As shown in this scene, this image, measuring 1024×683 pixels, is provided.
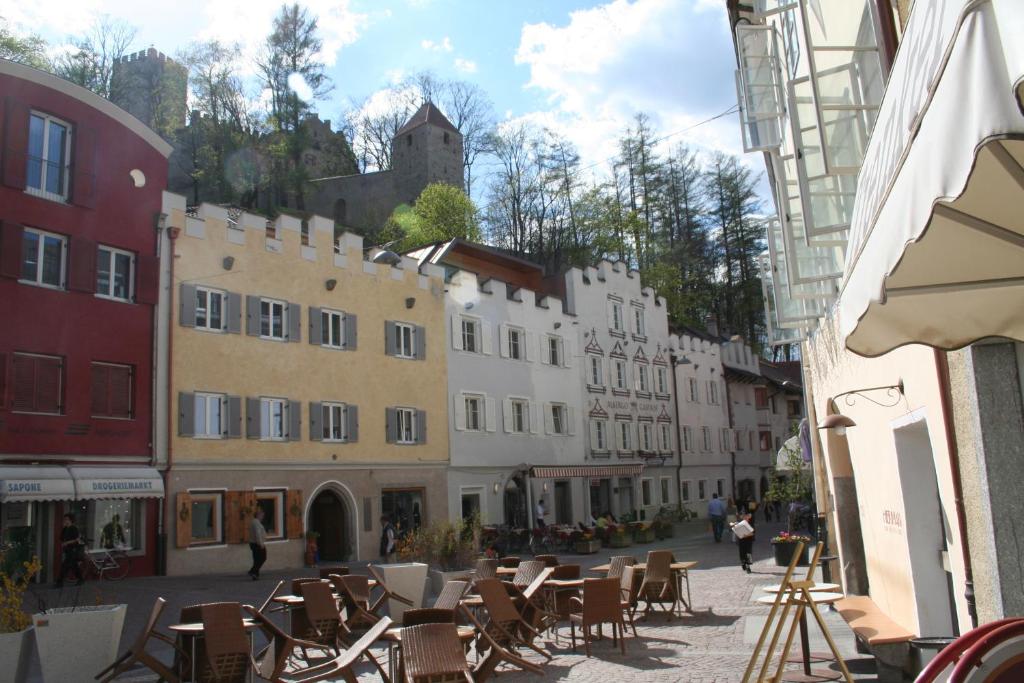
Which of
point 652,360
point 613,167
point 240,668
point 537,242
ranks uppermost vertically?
point 613,167

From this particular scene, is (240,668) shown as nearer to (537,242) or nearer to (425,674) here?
(425,674)

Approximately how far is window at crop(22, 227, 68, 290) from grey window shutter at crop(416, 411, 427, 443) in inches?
445

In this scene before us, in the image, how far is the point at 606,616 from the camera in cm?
1009

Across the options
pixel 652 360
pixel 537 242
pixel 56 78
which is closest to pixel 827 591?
pixel 56 78

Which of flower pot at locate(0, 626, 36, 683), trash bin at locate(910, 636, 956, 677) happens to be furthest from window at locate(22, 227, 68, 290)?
trash bin at locate(910, 636, 956, 677)

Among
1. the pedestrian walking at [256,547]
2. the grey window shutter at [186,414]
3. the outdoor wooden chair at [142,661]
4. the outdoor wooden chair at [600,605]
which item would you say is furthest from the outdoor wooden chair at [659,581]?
the grey window shutter at [186,414]

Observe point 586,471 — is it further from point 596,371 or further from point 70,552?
point 70,552

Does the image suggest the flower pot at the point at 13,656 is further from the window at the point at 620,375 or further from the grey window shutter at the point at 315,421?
the window at the point at 620,375

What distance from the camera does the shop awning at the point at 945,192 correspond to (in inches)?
91.0

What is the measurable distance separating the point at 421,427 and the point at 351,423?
295cm

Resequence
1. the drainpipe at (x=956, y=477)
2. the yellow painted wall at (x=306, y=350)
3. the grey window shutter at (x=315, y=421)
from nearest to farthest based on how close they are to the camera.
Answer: the drainpipe at (x=956, y=477) < the yellow painted wall at (x=306, y=350) < the grey window shutter at (x=315, y=421)

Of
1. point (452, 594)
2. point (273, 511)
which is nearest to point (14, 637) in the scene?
point (452, 594)

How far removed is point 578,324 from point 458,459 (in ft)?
30.8

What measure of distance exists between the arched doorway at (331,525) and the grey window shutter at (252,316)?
4.95 meters
